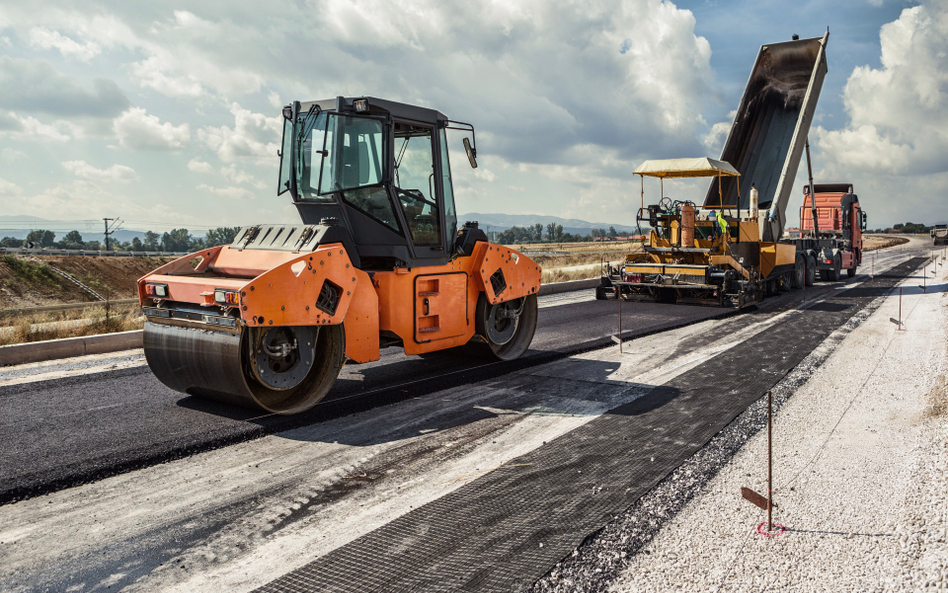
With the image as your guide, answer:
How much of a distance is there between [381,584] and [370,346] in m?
3.38

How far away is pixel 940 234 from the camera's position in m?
53.6

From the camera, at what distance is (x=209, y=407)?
607 cm

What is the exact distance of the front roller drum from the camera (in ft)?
17.8

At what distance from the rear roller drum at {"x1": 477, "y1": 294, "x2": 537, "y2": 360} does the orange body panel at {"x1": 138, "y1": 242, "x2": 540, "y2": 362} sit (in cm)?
16

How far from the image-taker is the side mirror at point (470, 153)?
7148 millimetres

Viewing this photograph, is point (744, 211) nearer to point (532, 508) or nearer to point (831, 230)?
point (831, 230)

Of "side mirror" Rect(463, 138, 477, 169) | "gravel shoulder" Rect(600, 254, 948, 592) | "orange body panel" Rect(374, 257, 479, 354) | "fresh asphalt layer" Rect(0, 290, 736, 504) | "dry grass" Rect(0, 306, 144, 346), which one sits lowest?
"gravel shoulder" Rect(600, 254, 948, 592)

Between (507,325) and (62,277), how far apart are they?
144 feet

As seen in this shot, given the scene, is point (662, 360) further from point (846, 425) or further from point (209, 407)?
point (209, 407)

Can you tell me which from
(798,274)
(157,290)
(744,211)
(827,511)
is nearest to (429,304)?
(157,290)

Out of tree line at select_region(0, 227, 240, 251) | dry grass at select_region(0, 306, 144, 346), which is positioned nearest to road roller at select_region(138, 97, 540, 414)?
dry grass at select_region(0, 306, 144, 346)

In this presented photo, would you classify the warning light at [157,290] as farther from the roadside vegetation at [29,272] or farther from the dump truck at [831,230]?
the roadside vegetation at [29,272]

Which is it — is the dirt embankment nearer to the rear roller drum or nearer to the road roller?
the rear roller drum

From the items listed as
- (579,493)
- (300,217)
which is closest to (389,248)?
(300,217)
